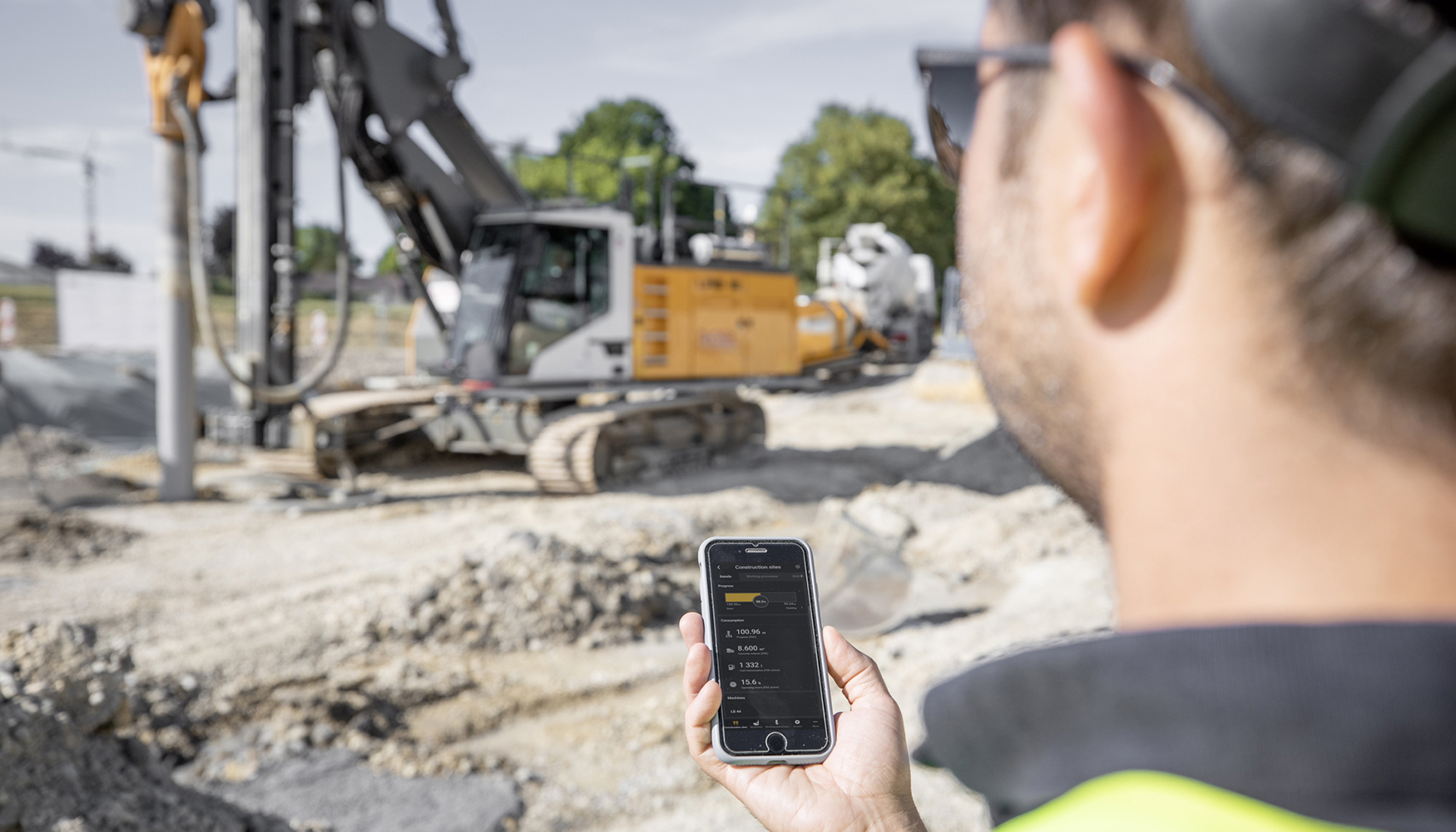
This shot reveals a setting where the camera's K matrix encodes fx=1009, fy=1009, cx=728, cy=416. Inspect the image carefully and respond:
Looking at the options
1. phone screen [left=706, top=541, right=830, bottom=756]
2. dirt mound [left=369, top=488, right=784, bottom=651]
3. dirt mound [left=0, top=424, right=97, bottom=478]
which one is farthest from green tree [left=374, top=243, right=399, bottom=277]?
phone screen [left=706, top=541, right=830, bottom=756]

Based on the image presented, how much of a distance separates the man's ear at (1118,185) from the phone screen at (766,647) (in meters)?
1.10

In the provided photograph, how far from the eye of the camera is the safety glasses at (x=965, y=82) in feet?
2.22

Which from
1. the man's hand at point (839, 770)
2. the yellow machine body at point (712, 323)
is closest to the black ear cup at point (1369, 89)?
the man's hand at point (839, 770)

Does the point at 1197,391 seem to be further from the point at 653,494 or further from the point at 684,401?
the point at 684,401

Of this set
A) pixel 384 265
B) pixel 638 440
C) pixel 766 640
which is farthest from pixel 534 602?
pixel 384 265

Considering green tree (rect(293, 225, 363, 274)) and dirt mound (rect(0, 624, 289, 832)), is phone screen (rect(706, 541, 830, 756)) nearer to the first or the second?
dirt mound (rect(0, 624, 289, 832))

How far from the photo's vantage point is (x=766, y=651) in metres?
1.84

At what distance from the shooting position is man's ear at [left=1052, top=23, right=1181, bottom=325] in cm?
69

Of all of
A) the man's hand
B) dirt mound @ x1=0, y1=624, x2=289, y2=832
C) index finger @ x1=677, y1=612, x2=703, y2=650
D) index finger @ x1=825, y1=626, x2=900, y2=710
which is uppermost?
index finger @ x1=677, y1=612, x2=703, y2=650

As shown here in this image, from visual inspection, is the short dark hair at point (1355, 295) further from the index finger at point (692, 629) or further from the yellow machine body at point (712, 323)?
the yellow machine body at point (712, 323)

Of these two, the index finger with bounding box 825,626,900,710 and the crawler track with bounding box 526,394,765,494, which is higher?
the index finger with bounding box 825,626,900,710

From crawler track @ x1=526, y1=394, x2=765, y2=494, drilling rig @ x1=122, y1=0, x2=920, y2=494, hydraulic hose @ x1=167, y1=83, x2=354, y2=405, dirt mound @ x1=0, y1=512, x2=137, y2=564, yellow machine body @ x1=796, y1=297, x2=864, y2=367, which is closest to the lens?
dirt mound @ x1=0, y1=512, x2=137, y2=564

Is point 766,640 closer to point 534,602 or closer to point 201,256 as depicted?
point 534,602

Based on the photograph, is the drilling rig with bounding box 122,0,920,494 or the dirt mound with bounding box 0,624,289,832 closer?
the dirt mound with bounding box 0,624,289,832
